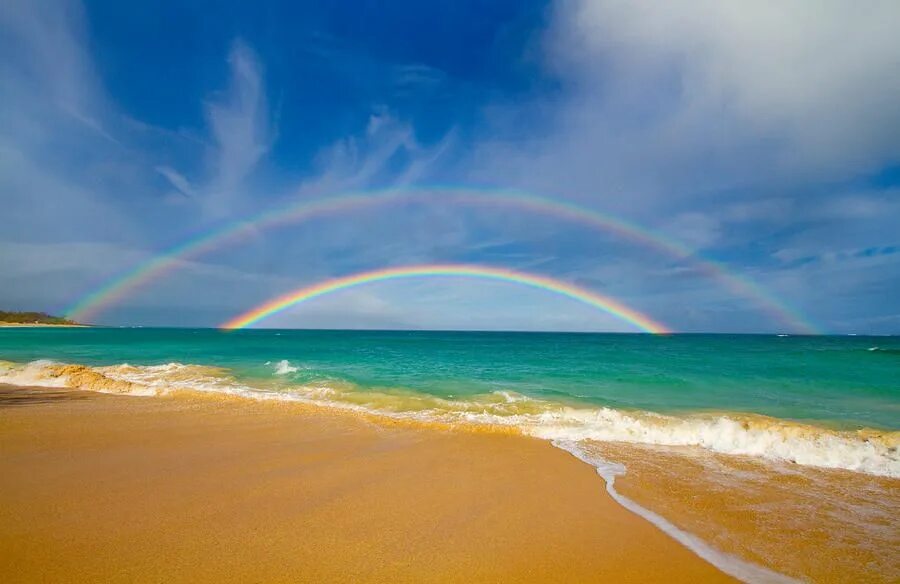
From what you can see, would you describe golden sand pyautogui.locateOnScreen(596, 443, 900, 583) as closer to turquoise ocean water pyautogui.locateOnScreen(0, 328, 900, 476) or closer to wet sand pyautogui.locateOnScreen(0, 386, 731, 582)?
wet sand pyautogui.locateOnScreen(0, 386, 731, 582)

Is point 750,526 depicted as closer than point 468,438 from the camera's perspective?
Yes

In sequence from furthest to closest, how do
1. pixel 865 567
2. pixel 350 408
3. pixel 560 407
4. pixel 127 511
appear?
pixel 560 407, pixel 350 408, pixel 127 511, pixel 865 567

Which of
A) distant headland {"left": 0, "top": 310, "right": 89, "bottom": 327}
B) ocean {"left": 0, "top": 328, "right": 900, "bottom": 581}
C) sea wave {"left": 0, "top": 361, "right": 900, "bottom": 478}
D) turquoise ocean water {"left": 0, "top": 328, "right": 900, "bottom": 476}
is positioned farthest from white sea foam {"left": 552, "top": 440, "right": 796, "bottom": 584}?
distant headland {"left": 0, "top": 310, "right": 89, "bottom": 327}

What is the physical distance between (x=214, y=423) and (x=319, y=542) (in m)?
6.92

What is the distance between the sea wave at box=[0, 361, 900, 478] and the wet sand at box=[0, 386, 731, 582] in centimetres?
278

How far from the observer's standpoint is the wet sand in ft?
12.4

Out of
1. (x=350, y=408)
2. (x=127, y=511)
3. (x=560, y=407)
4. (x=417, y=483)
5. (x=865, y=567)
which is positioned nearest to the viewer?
(x=865, y=567)

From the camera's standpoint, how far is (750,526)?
4.97 meters

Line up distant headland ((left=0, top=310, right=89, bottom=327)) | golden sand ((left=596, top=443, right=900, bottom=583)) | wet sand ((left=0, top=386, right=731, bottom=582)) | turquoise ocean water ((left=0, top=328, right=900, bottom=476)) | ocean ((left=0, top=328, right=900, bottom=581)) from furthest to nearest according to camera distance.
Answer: distant headland ((left=0, top=310, right=89, bottom=327))
turquoise ocean water ((left=0, top=328, right=900, bottom=476))
ocean ((left=0, top=328, right=900, bottom=581))
golden sand ((left=596, top=443, right=900, bottom=583))
wet sand ((left=0, top=386, right=731, bottom=582))

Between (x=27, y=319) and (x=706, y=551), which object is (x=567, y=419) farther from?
(x=27, y=319)

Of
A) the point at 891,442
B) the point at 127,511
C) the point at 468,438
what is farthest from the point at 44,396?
the point at 891,442

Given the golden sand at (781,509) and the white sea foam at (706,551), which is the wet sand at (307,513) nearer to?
the white sea foam at (706,551)

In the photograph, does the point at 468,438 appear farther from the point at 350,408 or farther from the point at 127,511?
the point at 127,511

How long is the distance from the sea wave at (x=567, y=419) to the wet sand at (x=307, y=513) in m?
2.78
